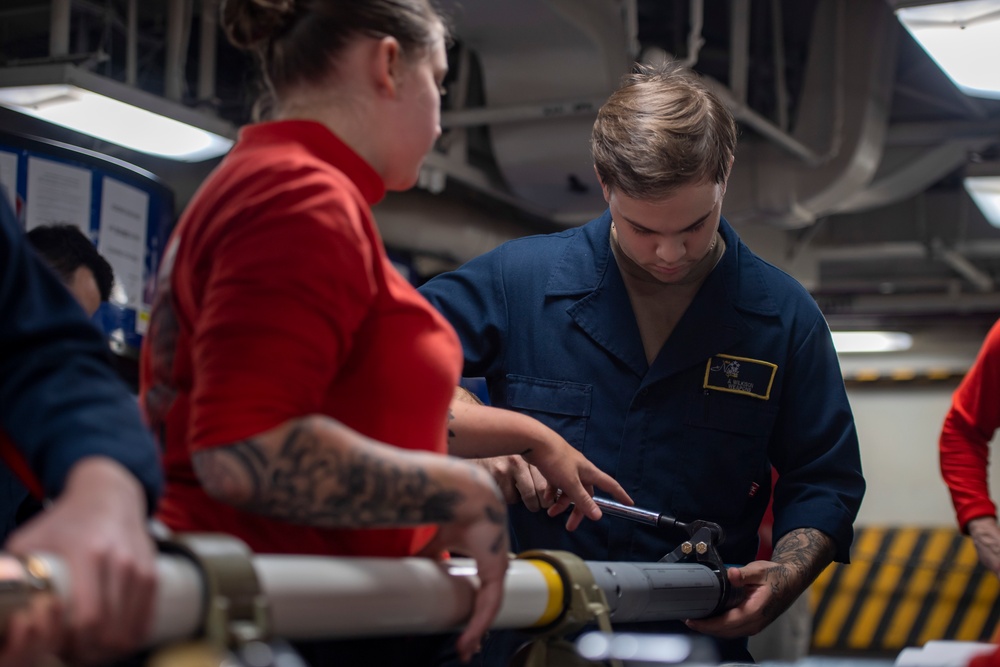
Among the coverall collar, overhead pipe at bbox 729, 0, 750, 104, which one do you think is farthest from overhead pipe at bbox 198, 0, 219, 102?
the coverall collar

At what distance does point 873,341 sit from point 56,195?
787 centimetres

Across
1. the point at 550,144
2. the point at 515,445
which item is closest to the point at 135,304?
the point at 550,144

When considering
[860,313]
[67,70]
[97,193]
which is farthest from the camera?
[860,313]

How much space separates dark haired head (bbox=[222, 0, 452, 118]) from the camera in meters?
1.20

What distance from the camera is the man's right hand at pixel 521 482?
6.38 ft

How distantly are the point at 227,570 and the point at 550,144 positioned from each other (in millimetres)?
4482

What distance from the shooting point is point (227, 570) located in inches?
37.0

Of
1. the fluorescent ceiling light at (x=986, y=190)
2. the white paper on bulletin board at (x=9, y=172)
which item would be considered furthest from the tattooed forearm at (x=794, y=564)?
the fluorescent ceiling light at (x=986, y=190)

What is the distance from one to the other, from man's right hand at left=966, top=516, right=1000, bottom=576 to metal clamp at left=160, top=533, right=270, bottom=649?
8.92ft

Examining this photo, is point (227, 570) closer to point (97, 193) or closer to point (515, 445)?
Answer: point (515, 445)

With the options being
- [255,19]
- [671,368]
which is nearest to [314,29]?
[255,19]

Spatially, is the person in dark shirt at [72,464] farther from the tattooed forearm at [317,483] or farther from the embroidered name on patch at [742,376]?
the embroidered name on patch at [742,376]

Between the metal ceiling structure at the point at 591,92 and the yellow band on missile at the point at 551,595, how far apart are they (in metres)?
3.02

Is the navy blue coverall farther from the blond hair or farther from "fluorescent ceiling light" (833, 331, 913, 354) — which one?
"fluorescent ceiling light" (833, 331, 913, 354)
